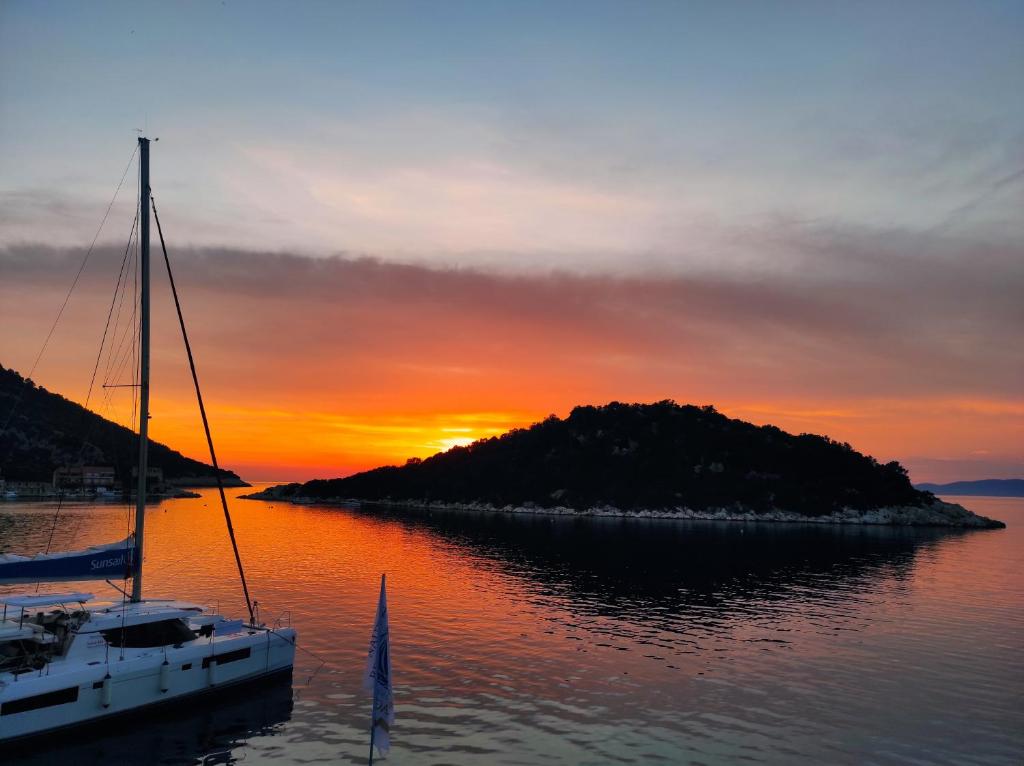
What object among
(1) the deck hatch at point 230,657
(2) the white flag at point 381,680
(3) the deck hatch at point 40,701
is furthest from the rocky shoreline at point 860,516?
(2) the white flag at point 381,680

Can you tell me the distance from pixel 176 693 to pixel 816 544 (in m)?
107

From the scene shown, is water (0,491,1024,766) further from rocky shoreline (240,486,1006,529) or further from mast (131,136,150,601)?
rocky shoreline (240,486,1006,529)

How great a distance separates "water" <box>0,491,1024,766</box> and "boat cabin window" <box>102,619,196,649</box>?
2.79 metres

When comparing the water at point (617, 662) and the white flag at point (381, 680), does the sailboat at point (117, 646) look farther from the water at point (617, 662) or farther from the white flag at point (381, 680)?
the white flag at point (381, 680)

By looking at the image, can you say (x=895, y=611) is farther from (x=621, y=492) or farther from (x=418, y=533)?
(x=621, y=492)

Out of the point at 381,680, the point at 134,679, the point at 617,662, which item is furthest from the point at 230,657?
the point at 617,662

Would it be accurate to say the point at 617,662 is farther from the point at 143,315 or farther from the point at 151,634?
the point at 143,315

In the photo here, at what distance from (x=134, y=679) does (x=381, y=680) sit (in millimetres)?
12805

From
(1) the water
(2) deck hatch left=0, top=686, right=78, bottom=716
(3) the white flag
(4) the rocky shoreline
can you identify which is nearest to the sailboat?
(2) deck hatch left=0, top=686, right=78, bottom=716

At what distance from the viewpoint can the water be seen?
23.9 meters

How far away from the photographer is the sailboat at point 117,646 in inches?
872

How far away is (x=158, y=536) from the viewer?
341 feet

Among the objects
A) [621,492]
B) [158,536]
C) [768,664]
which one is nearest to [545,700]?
[768,664]

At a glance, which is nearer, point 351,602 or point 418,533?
point 351,602
